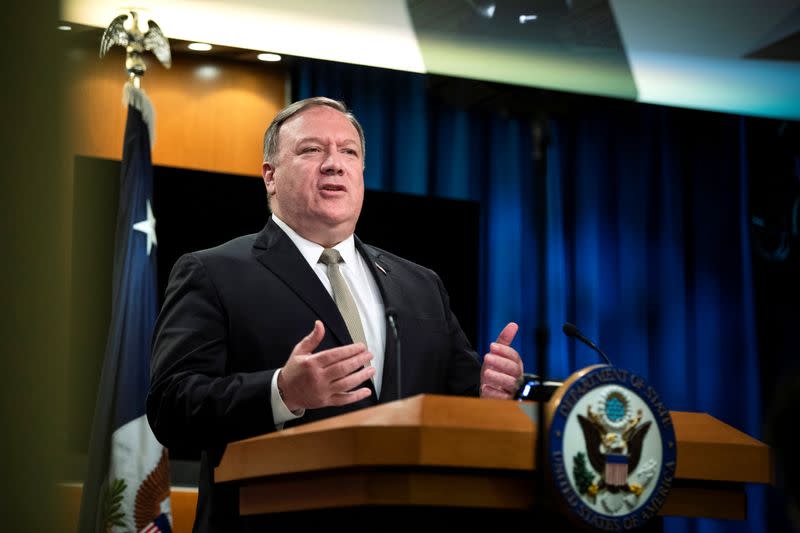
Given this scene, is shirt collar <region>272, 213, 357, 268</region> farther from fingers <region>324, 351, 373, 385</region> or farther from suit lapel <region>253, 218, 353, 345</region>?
fingers <region>324, 351, 373, 385</region>

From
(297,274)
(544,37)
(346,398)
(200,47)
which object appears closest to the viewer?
(346,398)

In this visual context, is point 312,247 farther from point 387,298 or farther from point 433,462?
point 433,462

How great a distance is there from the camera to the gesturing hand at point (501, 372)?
1885 mm

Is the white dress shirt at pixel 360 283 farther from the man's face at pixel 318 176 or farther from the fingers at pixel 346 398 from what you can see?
the fingers at pixel 346 398

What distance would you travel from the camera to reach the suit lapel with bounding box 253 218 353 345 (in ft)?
6.79

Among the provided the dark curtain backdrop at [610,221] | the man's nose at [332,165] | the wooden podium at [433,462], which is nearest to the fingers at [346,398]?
the wooden podium at [433,462]

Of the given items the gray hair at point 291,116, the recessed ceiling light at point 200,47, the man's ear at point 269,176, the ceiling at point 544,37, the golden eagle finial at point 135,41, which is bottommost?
the man's ear at point 269,176

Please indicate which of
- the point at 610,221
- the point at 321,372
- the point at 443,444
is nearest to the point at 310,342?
the point at 321,372

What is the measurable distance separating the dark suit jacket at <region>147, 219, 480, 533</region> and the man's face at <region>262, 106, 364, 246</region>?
82 millimetres

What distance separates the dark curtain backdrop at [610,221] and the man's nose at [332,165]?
2.77m

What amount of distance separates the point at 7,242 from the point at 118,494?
130 inches

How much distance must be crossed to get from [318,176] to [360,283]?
293mm

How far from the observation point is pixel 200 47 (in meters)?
4.83

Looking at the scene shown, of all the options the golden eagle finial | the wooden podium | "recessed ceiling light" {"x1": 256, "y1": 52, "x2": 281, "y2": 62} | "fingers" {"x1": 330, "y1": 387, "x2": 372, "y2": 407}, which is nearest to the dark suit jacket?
"fingers" {"x1": 330, "y1": 387, "x2": 372, "y2": 407}
